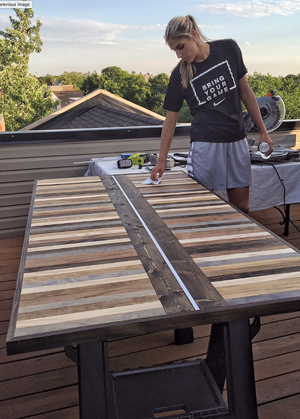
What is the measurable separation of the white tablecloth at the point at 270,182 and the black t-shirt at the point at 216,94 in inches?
27.9

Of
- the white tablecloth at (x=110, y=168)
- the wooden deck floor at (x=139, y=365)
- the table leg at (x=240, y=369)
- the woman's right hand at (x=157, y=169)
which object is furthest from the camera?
the white tablecloth at (x=110, y=168)

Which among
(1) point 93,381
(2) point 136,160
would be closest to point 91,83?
(2) point 136,160

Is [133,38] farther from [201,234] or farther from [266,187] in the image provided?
[201,234]

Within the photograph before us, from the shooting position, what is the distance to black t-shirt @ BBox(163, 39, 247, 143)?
83.2 inches

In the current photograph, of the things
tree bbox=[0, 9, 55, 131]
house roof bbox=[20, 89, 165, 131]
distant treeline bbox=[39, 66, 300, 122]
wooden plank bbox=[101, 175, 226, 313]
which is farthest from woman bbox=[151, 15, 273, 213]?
tree bbox=[0, 9, 55, 131]

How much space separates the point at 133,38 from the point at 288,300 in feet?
11.8

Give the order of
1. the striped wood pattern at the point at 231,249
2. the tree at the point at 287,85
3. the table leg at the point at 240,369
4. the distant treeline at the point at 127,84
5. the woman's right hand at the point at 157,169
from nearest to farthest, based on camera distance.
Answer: the striped wood pattern at the point at 231,249 → the table leg at the point at 240,369 → the woman's right hand at the point at 157,169 → the distant treeline at the point at 127,84 → the tree at the point at 287,85

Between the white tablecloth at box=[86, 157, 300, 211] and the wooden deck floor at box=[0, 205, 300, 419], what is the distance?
0.92 meters

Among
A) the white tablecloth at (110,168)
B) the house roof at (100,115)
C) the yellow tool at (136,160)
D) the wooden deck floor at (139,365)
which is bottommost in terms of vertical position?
the wooden deck floor at (139,365)

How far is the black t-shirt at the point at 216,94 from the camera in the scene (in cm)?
211

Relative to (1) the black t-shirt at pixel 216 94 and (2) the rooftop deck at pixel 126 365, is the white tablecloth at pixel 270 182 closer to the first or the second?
(2) the rooftop deck at pixel 126 365

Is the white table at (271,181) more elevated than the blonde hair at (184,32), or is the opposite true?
the blonde hair at (184,32)

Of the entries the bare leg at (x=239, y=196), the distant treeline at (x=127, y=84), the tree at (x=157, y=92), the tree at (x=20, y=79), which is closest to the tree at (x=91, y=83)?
the distant treeline at (x=127, y=84)

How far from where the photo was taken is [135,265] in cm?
120
